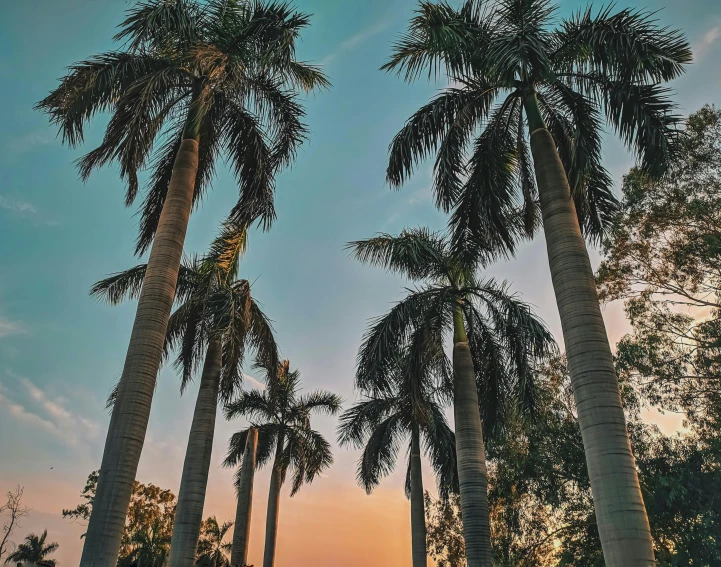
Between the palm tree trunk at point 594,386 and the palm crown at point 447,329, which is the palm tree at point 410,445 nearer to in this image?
the palm crown at point 447,329

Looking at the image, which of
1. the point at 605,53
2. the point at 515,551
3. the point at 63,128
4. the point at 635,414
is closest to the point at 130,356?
the point at 63,128

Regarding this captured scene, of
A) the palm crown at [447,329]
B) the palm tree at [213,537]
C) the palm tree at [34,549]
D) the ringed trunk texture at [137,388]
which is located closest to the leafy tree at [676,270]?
the palm crown at [447,329]

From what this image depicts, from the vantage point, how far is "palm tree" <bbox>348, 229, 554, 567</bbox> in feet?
40.7

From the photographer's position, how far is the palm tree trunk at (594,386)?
5.85 m

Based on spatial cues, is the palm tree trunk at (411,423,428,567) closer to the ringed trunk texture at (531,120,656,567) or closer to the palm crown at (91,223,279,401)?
the palm crown at (91,223,279,401)

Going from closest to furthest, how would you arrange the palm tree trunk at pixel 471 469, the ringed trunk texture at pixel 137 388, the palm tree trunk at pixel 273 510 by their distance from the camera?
the ringed trunk texture at pixel 137 388 < the palm tree trunk at pixel 471 469 < the palm tree trunk at pixel 273 510

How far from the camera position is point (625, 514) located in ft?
19.3

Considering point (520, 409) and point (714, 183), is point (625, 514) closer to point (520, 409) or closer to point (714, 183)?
point (520, 409)

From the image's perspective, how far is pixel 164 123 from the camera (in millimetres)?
10500

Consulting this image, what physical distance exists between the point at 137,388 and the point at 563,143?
8386mm

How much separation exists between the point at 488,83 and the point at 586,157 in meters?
2.61

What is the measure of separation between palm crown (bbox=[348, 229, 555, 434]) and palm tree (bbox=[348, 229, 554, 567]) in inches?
1.0

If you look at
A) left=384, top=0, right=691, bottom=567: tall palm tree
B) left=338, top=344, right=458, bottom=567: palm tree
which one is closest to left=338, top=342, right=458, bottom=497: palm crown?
left=338, top=344, right=458, bottom=567: palm tree

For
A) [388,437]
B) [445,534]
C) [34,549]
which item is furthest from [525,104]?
[34,549]
